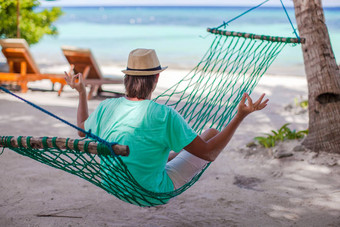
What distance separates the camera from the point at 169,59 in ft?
46.8

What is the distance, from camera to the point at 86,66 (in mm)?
6242

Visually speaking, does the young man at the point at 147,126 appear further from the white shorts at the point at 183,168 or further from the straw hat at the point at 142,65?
the white shorts at the point at 183,168

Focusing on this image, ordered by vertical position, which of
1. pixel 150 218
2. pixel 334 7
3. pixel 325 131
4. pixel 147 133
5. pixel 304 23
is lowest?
pixel 150 218

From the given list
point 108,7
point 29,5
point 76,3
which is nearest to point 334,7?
point 108,7

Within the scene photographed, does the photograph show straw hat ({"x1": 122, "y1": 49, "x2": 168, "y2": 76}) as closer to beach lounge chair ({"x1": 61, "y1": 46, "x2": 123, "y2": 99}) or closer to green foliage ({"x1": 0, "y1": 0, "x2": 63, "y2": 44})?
beach lounge chair ({"x1": 61, "y1": 46, "x2": 123, "y2": 99})

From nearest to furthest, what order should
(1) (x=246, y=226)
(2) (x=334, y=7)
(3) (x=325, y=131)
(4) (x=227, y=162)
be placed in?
(1) (x=246, y=226) < (3) (x=325, y=131) < (4) (x=227, y=162) < (2) (x=334, y=7)

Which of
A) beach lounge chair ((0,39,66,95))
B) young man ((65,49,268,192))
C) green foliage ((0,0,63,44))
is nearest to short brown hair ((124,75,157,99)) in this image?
young man ((65,49,268,192))

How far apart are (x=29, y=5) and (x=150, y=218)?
248 inches

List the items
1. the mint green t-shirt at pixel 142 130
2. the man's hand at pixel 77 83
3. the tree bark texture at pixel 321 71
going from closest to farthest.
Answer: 1. the mint green t-shirt at pixel 142 130
2. the man's hand at pixel 77 83
3. the tree bark texture at pixel 321 71

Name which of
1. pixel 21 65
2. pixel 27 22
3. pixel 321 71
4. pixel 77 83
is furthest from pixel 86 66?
pixel 77 83

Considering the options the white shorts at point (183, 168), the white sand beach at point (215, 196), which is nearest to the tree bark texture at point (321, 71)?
the white sand beach at point (215, 196)

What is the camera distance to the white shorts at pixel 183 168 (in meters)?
2.30

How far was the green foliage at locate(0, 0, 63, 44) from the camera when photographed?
781 centimetres

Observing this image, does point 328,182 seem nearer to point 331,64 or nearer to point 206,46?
point 331,64
